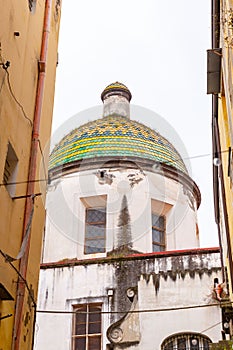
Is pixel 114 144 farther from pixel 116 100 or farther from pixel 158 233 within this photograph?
pixel 116 100

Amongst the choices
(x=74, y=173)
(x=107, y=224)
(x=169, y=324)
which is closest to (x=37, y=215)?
(x=169, y=324)

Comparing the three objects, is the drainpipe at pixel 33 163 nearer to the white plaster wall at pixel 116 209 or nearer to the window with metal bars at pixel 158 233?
the white plaster wall at pixel 116 209

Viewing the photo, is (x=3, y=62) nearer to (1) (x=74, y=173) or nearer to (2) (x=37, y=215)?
(2) (x=37, y=215)

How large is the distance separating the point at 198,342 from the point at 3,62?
9575 millimetres

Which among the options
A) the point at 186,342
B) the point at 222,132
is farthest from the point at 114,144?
the point at 222,132

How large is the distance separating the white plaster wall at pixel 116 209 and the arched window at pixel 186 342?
14.3 feet

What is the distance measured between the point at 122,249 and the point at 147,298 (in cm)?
343

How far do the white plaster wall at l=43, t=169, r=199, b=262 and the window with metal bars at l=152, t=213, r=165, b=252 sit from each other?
0.18m

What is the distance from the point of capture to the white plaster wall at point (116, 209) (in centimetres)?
1911

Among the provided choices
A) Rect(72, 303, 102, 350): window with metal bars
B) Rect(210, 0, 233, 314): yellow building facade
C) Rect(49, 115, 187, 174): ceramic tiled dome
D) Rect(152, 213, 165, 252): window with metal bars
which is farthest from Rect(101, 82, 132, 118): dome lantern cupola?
Rect(72, 303, 102, 350): window with metal bars

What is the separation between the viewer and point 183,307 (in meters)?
14.9

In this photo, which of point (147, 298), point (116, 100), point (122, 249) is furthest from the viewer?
point (116, 100)

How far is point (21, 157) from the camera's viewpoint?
907cm

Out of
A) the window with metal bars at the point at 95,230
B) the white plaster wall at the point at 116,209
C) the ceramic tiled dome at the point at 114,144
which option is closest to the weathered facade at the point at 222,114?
the white plaster wall at the point at 116,209
